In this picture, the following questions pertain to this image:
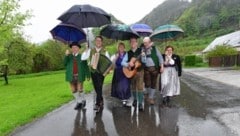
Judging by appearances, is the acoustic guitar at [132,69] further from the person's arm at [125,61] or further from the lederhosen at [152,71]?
the lederhosen at [152,71]

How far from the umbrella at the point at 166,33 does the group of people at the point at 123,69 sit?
65 cm

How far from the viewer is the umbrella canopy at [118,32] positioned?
33.1 ft

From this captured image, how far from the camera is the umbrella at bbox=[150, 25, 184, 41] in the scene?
11172 millimetres

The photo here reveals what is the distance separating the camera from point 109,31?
10.5m

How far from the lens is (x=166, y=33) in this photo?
11.8m

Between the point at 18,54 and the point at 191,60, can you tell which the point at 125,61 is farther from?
the point at 191,60

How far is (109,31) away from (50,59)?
51.3 meters

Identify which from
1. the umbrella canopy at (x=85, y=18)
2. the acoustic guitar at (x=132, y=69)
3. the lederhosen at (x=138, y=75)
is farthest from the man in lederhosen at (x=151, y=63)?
the umbrella canopy at (x=85, y=18)

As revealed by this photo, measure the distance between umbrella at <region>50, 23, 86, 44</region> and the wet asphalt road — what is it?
6.63 ft

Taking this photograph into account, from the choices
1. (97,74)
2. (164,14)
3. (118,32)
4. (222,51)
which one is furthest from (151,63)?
(164,14)

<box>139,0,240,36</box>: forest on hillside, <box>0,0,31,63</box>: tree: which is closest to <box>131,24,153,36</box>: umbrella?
<box>0,0,31,63</box>: tree

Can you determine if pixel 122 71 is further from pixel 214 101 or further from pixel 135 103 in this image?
pixel 214 101

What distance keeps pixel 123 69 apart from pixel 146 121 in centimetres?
217

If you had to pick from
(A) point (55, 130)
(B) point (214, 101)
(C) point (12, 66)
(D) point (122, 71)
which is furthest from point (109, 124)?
(C) point (12, 66)
